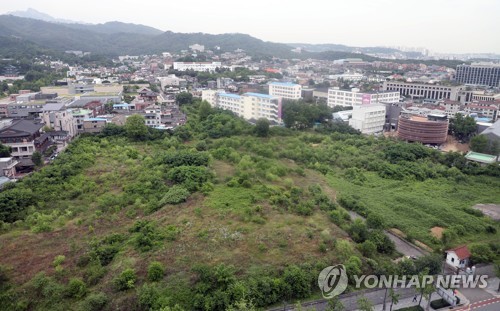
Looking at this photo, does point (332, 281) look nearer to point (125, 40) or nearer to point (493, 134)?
point (493, 134)

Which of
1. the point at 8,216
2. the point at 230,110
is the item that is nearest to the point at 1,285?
the point at 8,216

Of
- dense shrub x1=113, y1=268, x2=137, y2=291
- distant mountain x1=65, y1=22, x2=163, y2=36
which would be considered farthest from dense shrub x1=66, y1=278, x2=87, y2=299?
distant mountain x1=65, y1=22, x2=163, y2=36

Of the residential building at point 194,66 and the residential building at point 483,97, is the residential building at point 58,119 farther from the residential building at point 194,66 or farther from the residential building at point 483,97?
the residential building at point 483,97

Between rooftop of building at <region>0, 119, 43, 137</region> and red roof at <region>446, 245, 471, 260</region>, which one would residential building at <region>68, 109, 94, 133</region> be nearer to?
rooftop of building at <region>0, 119, 43, 137</region>

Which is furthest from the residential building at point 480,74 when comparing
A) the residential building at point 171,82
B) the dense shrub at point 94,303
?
the dense shrub at point 94,303

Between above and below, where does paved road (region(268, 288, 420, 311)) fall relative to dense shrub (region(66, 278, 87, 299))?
below
